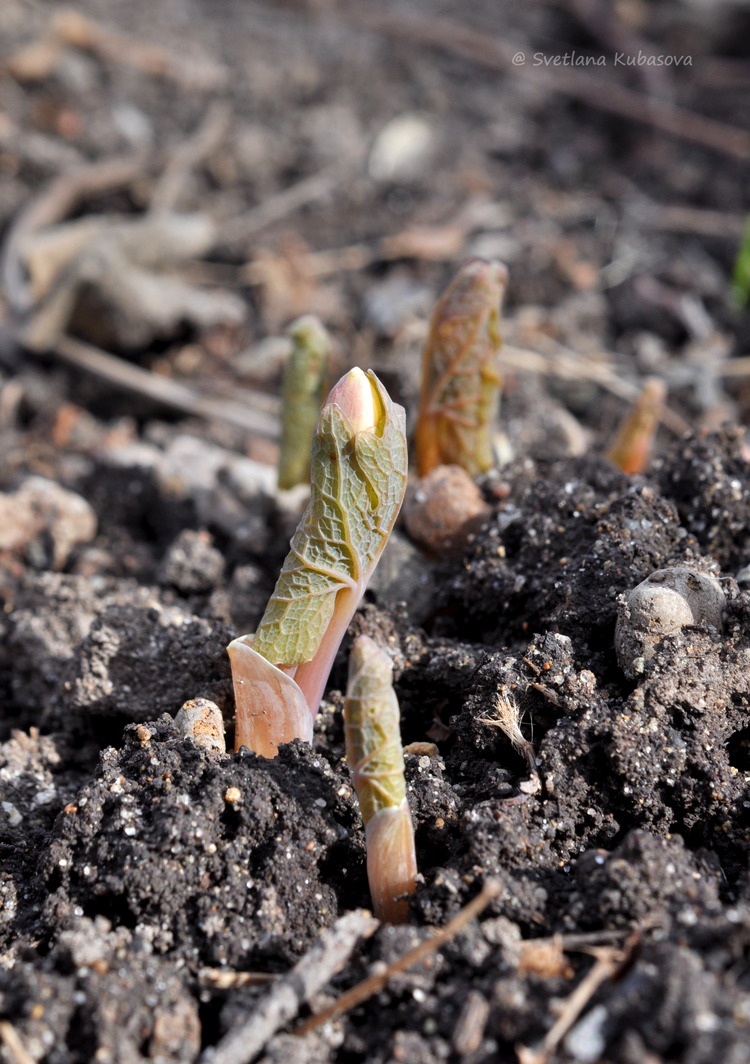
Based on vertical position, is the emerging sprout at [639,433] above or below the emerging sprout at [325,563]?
above

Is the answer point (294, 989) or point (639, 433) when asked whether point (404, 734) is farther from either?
point (639, 433)

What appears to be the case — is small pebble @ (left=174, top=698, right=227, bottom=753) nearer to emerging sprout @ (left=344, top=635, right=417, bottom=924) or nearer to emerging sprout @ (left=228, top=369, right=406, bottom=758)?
emerging sprout @ (left=228, top=369, right=406, bottom=758)

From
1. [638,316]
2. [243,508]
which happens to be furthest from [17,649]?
[638,316]

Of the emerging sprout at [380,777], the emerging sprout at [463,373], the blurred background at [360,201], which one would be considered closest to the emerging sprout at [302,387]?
the emerging sprout at [463,373]

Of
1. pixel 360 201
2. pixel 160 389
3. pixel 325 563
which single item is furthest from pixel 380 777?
pixel 360 201

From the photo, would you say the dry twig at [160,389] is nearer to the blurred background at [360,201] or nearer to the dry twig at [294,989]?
the blurred background at [360,201]

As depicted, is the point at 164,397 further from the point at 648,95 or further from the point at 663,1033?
the point at 648,95
